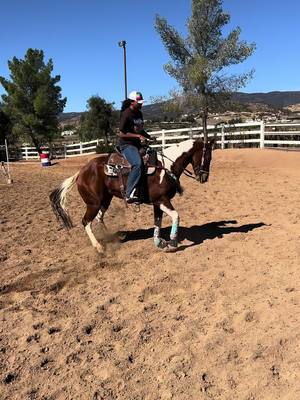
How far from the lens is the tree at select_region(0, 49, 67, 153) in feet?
146

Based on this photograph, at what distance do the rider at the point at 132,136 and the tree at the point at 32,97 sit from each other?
126 feet

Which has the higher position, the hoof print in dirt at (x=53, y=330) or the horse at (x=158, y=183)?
the horse at (x=158, y=183)

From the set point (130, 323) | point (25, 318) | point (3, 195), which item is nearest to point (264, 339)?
point (130, 323)

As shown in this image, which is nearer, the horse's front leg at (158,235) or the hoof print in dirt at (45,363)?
the hoof print in dirt at (45,363)

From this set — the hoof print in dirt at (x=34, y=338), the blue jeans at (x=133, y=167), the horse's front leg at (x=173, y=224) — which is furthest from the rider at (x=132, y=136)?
the hoof print in dirt at (x=34, y=338)

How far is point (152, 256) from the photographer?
717 centimetres

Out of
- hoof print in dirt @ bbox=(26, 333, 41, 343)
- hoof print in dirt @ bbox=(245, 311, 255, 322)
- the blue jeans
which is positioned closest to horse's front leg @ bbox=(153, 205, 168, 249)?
the blue jeans

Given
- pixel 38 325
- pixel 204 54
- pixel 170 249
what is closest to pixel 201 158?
pixel 170 249

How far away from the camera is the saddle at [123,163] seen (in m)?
7.46

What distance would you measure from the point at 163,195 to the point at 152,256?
1.03 metres

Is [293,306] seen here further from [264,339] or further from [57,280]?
[57,280]

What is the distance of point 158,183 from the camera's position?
744cm

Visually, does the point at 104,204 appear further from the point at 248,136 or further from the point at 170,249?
the point at 248,136

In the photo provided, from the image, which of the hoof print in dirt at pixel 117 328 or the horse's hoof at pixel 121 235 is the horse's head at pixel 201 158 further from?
the hoof print in dirt at pixel 117 328
